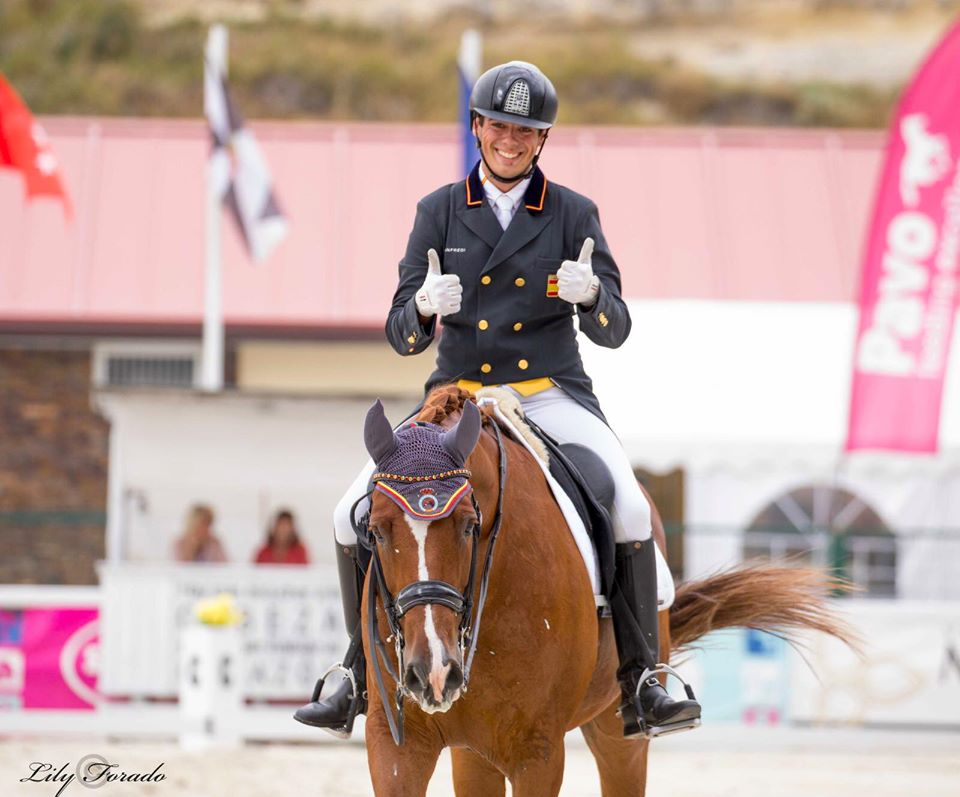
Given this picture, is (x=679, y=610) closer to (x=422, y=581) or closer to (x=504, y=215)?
(x=504, y=215)

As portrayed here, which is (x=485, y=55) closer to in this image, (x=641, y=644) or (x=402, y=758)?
(x=641, y=644)

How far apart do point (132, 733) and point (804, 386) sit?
6890 mm

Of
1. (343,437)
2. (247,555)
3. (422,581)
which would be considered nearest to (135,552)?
(247,555)

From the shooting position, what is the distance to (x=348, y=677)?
16.8ft

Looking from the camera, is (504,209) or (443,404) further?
(504,209)

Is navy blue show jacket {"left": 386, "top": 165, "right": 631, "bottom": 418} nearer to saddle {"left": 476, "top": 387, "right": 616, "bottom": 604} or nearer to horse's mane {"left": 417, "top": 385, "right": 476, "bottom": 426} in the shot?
saddle {"left": 476, "top": 387, "right": 616, "bottom": 604}

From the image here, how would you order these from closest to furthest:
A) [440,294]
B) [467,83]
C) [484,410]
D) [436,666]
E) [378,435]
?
[436,666], [378,435], [440,294], [484,410], [467,83]

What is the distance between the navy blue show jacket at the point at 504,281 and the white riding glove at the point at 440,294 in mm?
197

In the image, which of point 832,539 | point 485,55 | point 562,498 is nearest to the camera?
point 562,498

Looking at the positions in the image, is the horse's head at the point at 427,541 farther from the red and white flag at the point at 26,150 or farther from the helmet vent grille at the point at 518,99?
the red and white flag at the point at 26,150

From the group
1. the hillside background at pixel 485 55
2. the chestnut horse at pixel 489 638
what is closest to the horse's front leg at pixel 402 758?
the chestnut horse at pixel 489 638

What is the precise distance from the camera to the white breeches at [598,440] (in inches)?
207

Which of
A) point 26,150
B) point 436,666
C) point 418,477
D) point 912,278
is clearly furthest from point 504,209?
point 26,150

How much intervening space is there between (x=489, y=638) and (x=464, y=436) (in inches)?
27.5
